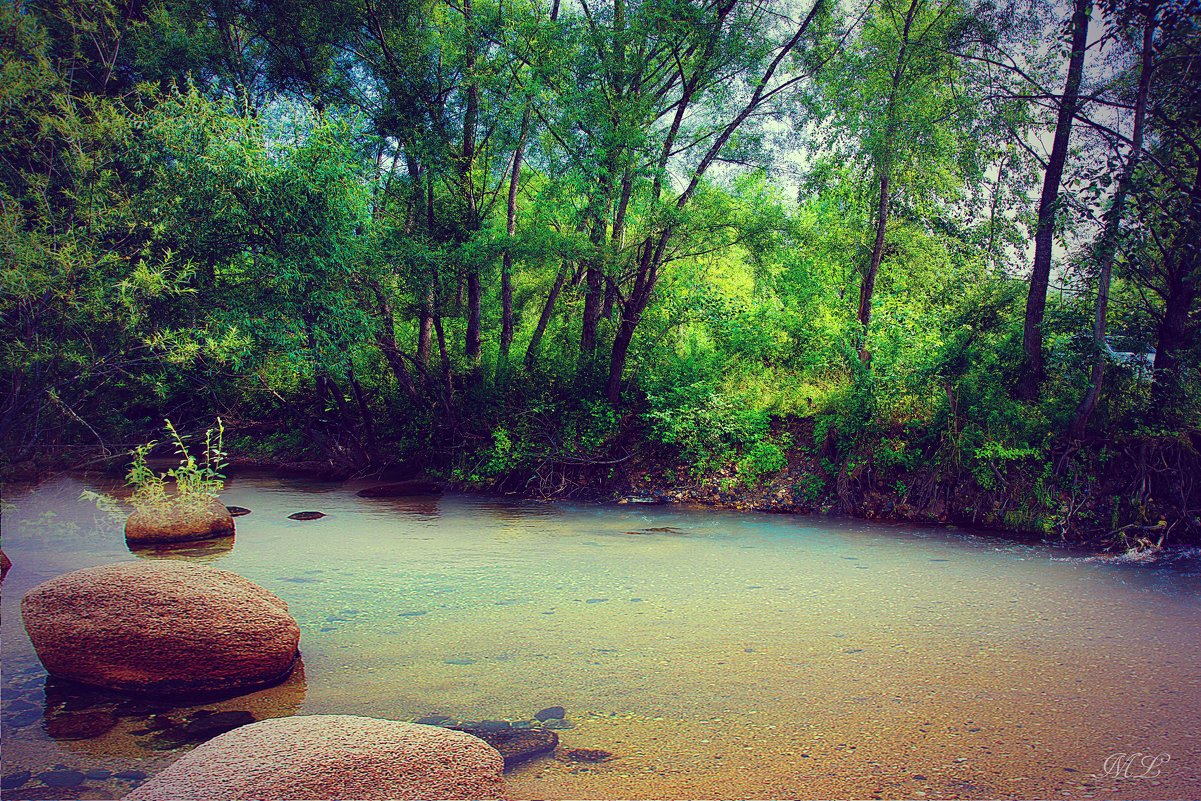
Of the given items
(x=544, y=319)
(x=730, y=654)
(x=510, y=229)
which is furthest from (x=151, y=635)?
(x=544, y=319)

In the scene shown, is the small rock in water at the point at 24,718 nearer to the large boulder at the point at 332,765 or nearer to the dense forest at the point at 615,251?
the large boulder at the point at 332,765

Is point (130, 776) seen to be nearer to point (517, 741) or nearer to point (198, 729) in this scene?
point (198, 729)

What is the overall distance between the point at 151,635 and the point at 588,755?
315cm

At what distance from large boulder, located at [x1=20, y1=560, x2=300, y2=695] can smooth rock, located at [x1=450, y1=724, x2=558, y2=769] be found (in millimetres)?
1739

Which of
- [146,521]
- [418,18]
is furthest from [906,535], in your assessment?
[418,18]

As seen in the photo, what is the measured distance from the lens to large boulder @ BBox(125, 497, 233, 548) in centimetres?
973

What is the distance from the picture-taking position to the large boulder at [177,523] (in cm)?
973

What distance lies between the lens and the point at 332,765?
308 centimetres

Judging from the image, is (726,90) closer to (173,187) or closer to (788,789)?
(173,187)

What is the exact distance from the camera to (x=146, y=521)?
9.80m

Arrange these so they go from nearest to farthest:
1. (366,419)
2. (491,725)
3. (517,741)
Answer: (517,741), (491,725), (366,419)

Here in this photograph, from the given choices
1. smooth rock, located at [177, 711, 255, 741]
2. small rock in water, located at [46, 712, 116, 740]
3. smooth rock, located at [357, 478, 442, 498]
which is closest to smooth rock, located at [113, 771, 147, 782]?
smooth rock, located at [177, 711, 255, 741]

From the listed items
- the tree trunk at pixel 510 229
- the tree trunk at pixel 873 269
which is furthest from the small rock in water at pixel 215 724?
the tree trunk at pixel 873 269

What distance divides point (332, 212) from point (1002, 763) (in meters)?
13.0
